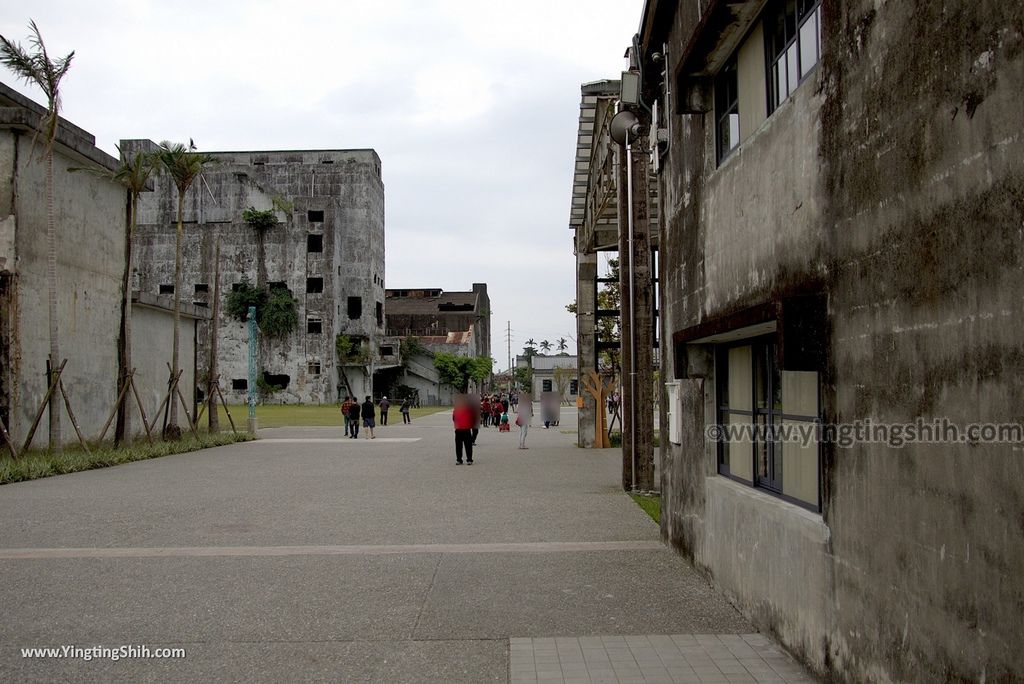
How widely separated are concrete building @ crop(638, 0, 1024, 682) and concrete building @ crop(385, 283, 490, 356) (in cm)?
8750

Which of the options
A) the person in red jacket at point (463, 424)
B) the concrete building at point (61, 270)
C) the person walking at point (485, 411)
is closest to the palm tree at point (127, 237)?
the concrete building at point (61, 270)

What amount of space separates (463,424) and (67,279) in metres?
10.6

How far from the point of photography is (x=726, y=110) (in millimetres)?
7320

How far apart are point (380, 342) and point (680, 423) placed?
199ft

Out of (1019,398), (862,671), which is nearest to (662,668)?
(862,671)

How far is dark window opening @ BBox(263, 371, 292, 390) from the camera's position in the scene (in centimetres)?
6209

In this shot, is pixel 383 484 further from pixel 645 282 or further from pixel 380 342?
pixel 380 342

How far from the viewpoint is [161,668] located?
5.26 meters

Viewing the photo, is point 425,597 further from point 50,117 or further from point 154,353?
point 154,353

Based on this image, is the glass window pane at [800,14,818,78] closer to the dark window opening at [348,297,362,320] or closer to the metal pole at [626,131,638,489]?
the metal pole at [626,131,638,489]

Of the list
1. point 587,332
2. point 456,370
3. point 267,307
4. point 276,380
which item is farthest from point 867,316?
point 456,370

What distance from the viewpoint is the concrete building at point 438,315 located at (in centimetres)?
9994

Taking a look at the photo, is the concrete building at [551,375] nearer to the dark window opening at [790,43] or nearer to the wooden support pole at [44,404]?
the wooden support pole at [44,404]

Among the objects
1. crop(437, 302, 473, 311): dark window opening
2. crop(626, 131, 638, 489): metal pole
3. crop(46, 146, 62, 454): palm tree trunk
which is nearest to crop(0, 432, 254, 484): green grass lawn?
crop(46, 146, 62, 454): palm tree trunk
